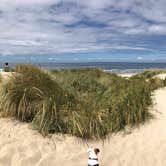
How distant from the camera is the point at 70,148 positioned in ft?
22.9

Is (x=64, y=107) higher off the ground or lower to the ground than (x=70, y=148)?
higher

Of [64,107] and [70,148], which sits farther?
[64,107]

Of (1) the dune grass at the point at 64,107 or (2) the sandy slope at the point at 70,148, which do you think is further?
(1) the dune grass at the point at 64,107

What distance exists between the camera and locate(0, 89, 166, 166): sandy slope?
256 inches

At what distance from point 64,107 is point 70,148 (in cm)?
113

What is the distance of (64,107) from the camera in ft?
25.3

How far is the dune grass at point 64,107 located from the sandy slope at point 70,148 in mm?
260

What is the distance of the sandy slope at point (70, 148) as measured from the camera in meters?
6.50

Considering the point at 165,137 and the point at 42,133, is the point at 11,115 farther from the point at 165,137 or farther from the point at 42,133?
the point at 165,137

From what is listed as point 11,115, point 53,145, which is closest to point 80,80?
point 11,115

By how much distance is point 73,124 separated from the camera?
24.1 ft

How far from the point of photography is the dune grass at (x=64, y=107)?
7.41 m

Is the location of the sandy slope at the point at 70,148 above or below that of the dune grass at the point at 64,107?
below

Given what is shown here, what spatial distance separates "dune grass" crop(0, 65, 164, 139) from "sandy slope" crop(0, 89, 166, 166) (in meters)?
0.26
